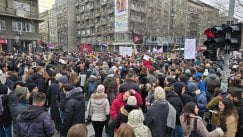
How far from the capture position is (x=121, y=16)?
44.8 m

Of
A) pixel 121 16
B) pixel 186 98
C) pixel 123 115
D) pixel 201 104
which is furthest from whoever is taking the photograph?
pixel 121 16

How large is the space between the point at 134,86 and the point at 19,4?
39.0m

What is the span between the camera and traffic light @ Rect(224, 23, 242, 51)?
7.31 m

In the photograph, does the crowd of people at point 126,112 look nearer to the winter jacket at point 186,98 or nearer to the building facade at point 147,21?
the winter jacket at point 186,98

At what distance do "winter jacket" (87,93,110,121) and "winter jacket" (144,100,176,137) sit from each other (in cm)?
110

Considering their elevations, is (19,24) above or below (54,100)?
above

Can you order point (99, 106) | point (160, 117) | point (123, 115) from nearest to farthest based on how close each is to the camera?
point (123, 115), point (160, 117), point (99, 106)

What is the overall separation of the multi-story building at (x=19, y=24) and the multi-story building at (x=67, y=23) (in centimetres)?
4348

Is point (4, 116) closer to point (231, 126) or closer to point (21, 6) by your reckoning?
point (231, 126)

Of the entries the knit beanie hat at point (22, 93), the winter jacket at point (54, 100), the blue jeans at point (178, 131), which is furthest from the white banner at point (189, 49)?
the knit beanie hat at point (22, 93)

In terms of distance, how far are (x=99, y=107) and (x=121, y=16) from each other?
39.8 metres

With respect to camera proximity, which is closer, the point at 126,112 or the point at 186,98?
the point at 126,112

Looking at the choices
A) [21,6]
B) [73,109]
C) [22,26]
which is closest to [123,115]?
[73,109]

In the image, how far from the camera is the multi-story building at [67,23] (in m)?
88.6
